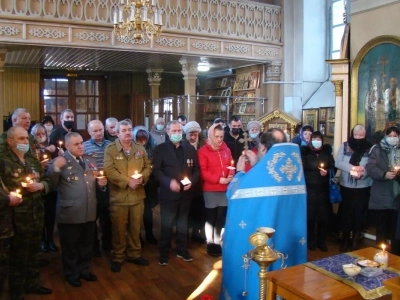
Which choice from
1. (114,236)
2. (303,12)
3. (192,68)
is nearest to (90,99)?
(192,68)

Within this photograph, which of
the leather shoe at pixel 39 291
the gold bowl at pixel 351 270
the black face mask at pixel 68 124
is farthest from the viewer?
the black face mask at pixel 68 124

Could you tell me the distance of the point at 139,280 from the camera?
4305mm

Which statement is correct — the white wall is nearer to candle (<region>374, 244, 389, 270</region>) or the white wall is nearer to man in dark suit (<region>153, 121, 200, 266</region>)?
man in dark suit (<region>153, 121, 200, 266</region>)

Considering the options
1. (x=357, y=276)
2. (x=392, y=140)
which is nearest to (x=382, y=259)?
(x=357, y=276)

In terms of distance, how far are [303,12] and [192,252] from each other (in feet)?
24.6

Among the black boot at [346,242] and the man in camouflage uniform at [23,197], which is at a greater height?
the man in camouflage uniform at [23,197]

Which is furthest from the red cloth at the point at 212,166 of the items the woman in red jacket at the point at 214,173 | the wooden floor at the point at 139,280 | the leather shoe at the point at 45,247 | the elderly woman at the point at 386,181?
the leather shoe at the point at 45,247

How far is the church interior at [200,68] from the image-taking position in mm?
5211

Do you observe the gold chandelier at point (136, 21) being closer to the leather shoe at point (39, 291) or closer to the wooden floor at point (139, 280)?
the wooden floor at point (139, 280)

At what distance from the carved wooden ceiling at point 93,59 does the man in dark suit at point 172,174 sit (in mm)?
5239

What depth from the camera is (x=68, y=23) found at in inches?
339

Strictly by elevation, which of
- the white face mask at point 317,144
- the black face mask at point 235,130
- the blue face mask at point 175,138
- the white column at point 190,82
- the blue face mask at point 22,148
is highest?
the white column at point 190,82

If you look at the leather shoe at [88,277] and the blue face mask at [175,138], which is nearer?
the leather shoe at [88,277]

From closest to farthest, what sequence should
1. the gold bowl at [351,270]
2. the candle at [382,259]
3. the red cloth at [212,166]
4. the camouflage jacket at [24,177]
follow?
the gold bowl at [351,270] < the candle at [382,259] < the camouflage jacket at [24,177] < the red cloth at [212,166]
